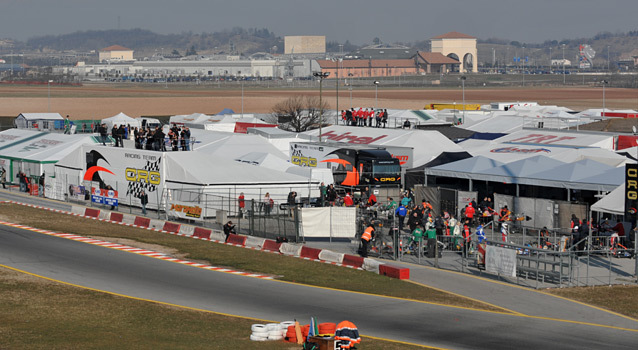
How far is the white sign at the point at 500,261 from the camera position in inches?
1081

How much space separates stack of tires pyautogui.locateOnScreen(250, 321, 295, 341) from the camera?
1925cm

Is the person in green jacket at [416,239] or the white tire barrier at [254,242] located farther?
the white tire barrier at [254,242]

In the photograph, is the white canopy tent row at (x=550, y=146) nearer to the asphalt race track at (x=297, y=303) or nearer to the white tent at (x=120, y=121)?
the asphalt race track at (x=297, y=303)

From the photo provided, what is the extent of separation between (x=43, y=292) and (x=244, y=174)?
19.1m

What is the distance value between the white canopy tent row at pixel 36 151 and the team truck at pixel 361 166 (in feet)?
53.6

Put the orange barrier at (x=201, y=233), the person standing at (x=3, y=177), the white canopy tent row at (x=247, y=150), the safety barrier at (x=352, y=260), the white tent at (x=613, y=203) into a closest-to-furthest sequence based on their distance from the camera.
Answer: the safety barrier at (x=352, y=260)
the white tent at (x=613, y=203)
the orange barrier at (x=201, y=233)
the white canopy tent row at (x=247, y=150)
the person standing at (x=3, y=177)

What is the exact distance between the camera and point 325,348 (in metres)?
17.4

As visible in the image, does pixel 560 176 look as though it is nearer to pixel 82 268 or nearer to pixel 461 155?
pixel 461 155

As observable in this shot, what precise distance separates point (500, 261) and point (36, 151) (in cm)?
3647

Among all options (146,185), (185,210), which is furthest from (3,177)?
(185,210)

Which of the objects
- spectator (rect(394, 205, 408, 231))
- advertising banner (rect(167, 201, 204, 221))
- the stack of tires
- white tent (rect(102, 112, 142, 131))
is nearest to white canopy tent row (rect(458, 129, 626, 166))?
spectator (rect(394, 205, 408, 231))

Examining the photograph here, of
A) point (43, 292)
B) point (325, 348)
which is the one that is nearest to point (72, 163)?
point (43, 292)

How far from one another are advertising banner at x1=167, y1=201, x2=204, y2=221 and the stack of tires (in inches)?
798

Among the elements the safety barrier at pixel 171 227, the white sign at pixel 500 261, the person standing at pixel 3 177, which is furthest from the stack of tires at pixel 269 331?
the person standing at pixel 3 177
